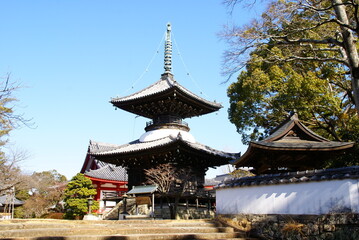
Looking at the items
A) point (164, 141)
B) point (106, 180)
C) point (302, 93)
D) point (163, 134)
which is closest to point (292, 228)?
point (302, 93)

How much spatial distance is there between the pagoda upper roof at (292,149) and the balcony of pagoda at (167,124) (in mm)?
11837

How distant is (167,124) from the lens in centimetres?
2430

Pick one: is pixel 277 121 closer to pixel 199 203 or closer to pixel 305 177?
pixel 199 203

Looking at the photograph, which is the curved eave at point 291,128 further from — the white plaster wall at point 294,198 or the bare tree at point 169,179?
the bare tree at point 169,179

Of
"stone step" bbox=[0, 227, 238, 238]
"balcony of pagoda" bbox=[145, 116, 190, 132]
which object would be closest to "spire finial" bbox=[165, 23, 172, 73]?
"balcony of pagoda" bbox=[145, 116, 190, 132]

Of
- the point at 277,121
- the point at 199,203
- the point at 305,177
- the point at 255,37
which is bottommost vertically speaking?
the point at 199,203

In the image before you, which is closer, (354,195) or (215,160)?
(354,195)

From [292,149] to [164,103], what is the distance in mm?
14576

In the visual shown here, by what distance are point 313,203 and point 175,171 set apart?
13351 millimetres

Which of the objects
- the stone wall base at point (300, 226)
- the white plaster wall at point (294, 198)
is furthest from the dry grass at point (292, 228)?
the white plaster wall at point (294, 198)

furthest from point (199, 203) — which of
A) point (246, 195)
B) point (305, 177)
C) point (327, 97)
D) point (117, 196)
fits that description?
point (305, 177)

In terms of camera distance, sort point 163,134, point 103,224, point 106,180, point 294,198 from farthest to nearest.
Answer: point 106,180 → point 163,134 → point 103,224 → point 294,198

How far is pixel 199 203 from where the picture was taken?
22.7 m

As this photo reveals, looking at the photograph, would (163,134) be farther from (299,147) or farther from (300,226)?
(300,226)
